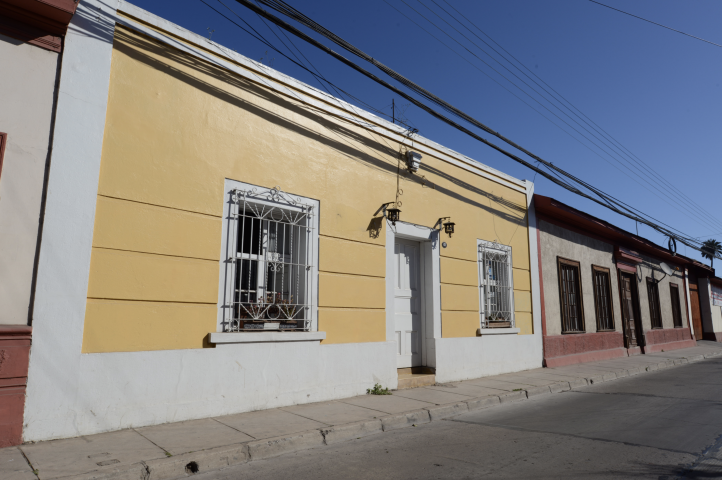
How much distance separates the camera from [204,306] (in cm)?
568

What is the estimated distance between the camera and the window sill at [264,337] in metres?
5.64

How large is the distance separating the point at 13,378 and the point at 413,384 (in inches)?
216

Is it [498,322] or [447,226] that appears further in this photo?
[498,322]

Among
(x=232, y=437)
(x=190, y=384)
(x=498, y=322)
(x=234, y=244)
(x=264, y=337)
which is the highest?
(x=234, y=244)

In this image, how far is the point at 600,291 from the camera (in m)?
14.1

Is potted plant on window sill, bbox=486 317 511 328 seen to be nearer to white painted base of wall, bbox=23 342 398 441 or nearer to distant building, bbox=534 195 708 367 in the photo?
distant building, bbox=534 195 708 367

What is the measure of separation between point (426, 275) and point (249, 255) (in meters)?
3.71

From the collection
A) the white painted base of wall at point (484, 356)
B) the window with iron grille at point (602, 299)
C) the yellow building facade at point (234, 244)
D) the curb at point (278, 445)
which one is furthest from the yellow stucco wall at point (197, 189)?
the window with iron grille at point (602, 299)

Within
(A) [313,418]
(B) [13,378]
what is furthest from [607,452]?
(B) [13,378]

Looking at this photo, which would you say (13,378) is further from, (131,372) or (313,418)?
(313,418)

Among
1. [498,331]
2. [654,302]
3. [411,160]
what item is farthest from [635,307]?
[411,160]

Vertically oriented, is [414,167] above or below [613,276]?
above

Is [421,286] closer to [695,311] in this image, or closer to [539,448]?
[539,448]

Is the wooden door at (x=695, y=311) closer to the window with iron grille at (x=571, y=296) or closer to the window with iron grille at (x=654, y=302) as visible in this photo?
the window with iron grille at (x=654, y=302)
